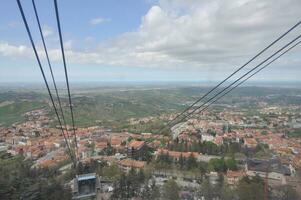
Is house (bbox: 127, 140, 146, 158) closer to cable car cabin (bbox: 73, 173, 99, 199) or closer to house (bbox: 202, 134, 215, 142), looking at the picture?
house (bbox: 202, 134, 215, 142)

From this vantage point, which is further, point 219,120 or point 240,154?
point 219,120

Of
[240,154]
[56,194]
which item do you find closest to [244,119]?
[240,154]

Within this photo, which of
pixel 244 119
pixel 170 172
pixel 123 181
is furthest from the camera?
pixel 244 119

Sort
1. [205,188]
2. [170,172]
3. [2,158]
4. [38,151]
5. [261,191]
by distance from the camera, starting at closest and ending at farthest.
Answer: [261,191] → [205,188] → [170,172] → [2,158] → [38,151]

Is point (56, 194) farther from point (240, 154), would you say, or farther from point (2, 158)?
point (240, 154)

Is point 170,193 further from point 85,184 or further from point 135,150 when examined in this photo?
point 135,150

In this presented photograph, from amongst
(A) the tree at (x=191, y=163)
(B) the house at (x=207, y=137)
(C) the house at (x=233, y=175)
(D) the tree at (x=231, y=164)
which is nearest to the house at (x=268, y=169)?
(C) the house at (x=233, y=175)

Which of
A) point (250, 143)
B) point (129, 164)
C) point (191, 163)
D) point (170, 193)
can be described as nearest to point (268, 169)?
point (191, 163)

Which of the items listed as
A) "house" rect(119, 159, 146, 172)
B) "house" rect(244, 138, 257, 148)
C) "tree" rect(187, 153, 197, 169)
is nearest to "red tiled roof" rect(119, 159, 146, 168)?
"house" rect(119, 159, 146, 172)

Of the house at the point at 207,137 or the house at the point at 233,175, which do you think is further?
the house at the point at 207,137

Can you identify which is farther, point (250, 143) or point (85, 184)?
point (250, 143)

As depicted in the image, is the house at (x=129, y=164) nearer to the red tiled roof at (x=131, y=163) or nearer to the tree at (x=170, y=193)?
the red tiled roof at (x=131, y=163)
